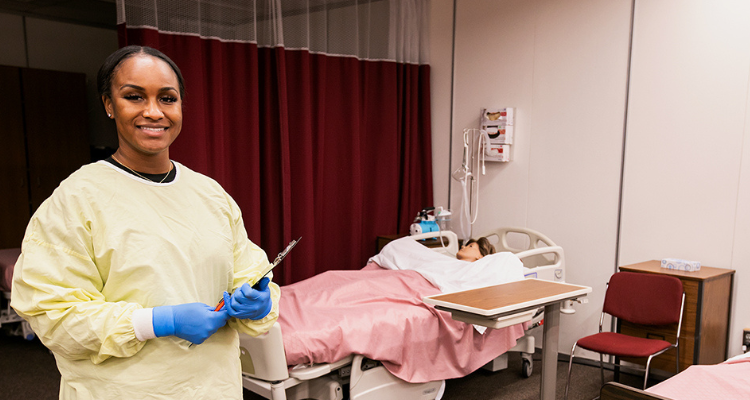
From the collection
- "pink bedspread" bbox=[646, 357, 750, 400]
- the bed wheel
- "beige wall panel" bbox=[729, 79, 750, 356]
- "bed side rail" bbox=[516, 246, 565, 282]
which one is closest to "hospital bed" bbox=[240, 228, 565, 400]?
"pink bedspread" bbox=[646, 357, 750, 400]

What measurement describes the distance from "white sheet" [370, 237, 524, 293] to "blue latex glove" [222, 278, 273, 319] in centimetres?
189

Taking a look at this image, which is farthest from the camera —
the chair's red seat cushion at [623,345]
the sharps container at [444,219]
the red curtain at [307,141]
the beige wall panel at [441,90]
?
the beige wall panel at [441,90]

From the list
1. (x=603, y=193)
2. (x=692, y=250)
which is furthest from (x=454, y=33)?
(x=692, y=250)

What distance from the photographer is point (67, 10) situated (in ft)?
18.7

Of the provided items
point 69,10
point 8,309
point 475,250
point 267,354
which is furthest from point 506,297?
point 69,10

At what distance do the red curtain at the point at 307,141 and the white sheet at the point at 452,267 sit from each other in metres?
0.60

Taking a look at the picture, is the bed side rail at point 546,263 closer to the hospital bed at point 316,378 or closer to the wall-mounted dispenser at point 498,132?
the wall-mounted dispenser at point 498,132

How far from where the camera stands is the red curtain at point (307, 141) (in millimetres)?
3264

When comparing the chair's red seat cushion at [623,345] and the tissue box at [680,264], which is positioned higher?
the tissue box at [680,264]

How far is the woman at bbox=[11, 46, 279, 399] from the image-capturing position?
112 centimetres

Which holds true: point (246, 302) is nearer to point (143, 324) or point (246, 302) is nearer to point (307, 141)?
point (143, 324)

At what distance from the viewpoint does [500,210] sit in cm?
420

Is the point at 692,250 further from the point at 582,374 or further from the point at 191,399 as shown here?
the point at 191,399

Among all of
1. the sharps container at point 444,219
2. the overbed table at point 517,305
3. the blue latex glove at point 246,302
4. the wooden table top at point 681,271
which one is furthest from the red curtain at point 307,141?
the blue latex glove at point 246,302
